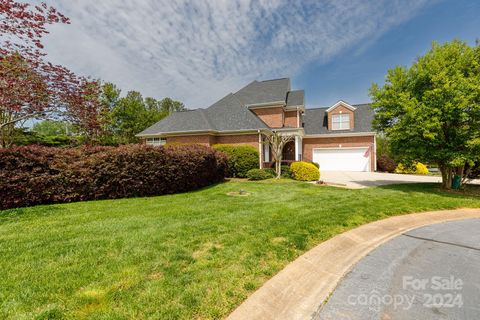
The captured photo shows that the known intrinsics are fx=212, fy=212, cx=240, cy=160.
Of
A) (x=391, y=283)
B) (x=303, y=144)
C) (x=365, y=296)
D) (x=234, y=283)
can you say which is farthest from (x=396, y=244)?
(x=303, y=144)

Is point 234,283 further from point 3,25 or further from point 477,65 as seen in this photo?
point 477,65

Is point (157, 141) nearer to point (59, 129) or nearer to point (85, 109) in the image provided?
point (85, 109)

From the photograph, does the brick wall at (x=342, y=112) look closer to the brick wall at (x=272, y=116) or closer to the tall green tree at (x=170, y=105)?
the brick wall at (x=272, y=116)

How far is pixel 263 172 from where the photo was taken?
1355cm

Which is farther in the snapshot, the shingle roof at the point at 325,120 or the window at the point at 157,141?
the shingle roof at the point at 325,120

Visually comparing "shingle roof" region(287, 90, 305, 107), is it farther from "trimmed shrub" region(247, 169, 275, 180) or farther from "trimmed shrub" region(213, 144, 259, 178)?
"trimmed shrub" region(247, 169, 275, 180)

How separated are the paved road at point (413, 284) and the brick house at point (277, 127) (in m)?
11.9

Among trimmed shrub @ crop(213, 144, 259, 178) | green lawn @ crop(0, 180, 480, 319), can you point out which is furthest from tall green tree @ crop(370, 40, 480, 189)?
trimmed shrub @ crop(213, 144, 259, 178)

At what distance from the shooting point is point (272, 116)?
1953 cm

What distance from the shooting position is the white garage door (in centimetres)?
2003

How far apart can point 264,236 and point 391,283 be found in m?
2.07

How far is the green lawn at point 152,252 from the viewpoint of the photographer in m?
2.36

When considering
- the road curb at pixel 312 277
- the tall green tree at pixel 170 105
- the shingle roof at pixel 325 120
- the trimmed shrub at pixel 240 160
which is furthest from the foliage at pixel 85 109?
the tall green tree at pixel 170 105

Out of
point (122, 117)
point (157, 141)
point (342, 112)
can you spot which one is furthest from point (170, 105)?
point (342, 112)
